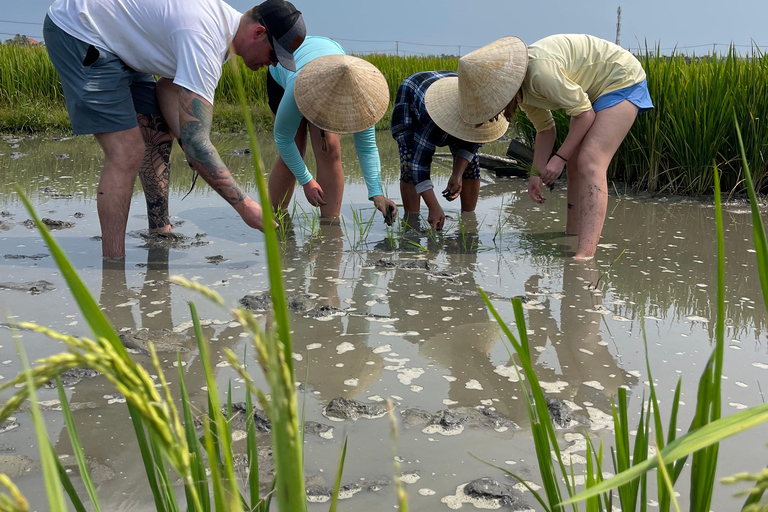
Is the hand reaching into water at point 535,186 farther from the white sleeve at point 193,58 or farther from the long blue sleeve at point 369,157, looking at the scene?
the white sleeve at point 193,58

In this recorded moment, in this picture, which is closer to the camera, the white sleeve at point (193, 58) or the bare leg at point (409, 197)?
the white sleeve at point (193, 58)

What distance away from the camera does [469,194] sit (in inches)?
183

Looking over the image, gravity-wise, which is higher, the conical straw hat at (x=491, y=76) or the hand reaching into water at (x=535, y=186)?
the conical straw hat at (x=491, y=76)

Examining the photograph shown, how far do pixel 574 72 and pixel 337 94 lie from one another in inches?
44.7

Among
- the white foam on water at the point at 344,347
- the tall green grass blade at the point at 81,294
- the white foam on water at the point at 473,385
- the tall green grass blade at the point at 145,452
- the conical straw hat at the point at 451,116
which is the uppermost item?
the conical straw hat at the point at 451,116

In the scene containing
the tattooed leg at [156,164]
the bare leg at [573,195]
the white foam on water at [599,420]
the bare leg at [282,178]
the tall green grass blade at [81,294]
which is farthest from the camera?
the bare leg at [282,178]

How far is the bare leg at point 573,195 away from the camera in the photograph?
3850mm

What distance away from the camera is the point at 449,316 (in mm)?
2643

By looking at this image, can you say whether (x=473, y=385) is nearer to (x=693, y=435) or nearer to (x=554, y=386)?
(x=554, y=386)

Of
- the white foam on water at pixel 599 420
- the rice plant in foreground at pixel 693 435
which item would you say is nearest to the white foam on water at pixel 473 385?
the white foam on water at pixel 599 420

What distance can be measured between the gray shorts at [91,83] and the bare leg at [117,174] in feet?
0.18

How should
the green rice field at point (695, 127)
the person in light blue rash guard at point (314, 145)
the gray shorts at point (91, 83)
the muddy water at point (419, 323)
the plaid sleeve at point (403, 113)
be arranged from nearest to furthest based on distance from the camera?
the muddy water at point (419, 323)
the gray shorts at point (91, 83)
the person in light blue rash guard at point (314, 145)
the plaid sleeve at point (403, 113)
the green rice field at point (695, 127)

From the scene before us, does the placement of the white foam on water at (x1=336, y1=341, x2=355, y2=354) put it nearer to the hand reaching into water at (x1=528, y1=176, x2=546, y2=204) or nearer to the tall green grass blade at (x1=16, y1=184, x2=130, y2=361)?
the hand reaching into water at (x1=528, y1=176, x2=546, y2=204)

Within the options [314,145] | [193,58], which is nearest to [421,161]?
[314,145]
